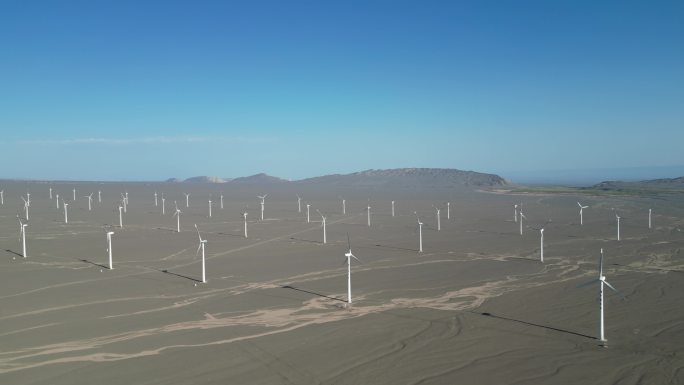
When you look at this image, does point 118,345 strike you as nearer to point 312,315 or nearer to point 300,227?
point 312,315

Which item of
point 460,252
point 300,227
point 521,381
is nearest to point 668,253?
point 460,252

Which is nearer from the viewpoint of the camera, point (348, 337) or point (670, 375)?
point (670, 375)

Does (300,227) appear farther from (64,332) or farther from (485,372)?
(485,372)

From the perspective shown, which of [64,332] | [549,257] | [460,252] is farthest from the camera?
[460,252]

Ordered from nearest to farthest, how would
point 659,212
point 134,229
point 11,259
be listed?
point 11,259, point 134,229, point 659,212

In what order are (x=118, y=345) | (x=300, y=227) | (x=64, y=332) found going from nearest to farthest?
(x=118, y=345) < (x=64, y=332) < (x=300, y=227)

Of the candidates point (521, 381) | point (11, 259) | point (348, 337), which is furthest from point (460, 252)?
point (11, 259)
